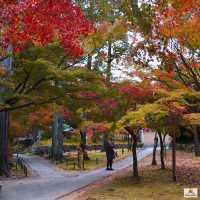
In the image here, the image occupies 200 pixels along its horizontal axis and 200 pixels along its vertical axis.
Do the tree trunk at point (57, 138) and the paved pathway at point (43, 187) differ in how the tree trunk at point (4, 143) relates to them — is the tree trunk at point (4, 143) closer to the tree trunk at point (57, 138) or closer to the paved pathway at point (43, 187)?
the paved pathway at point (43, 187)

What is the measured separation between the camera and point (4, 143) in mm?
28859

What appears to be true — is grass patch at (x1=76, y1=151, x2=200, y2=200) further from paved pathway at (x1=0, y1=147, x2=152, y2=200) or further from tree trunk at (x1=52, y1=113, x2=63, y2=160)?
tree trunk at (x1=52, y1=113, x2=63, y2=160)

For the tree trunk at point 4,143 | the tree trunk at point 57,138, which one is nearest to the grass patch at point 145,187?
the tree trunk at point 4,143

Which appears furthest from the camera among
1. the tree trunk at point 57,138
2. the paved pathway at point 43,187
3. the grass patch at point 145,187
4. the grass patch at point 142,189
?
the tree trunk at point 57,138

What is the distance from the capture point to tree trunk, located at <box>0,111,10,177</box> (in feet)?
91.5

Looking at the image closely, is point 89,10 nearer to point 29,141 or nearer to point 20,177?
point 20,177

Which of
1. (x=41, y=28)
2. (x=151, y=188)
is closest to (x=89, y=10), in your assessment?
(x=151, y=188)

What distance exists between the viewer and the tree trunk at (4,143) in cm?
2789

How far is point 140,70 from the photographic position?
2511 centimetres

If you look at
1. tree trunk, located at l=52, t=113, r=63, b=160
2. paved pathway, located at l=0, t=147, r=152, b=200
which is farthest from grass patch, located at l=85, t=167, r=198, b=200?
tree trunk, located at l=52, t=113, r=63, b=160

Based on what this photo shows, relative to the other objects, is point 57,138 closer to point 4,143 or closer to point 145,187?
point 4,143

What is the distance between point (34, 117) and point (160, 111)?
20.0 m

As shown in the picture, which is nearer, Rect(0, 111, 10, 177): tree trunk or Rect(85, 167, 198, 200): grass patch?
Rect(85, 167, 198, 200): grass patch

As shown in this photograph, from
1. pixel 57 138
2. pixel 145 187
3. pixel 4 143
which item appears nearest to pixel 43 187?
pixel 145 187
